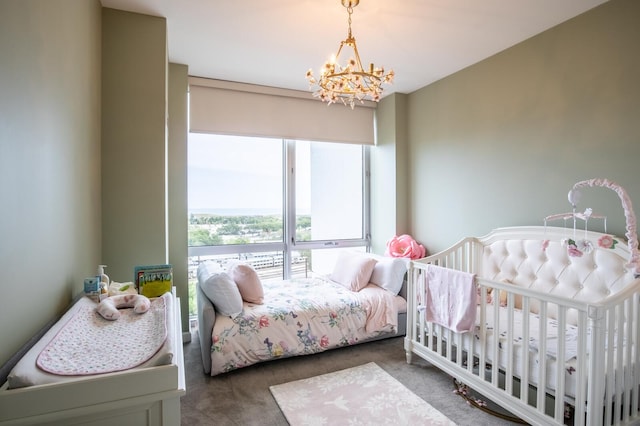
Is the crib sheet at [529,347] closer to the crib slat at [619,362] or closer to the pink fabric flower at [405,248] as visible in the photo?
the crib slat at [619,362]

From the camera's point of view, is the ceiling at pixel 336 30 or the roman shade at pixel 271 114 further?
the roman shade at pixel 271 114

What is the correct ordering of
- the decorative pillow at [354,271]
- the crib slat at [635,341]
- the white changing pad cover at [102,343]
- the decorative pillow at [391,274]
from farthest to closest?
the decorative pillow at [354,271]
the decorative pillow at [391,274]
the crib slat at [635,341]
the white changing pad cover at [102,343]

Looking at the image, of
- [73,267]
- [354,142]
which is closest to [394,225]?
[354,142]

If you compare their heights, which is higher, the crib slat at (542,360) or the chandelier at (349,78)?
the chandelier at (349,78)

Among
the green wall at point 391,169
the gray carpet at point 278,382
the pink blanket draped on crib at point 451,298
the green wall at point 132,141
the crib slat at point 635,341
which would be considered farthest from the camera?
the green wall at point 391,169

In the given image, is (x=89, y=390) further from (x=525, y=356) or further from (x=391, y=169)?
(x=391, y=169)

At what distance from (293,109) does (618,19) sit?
2753 millimetres

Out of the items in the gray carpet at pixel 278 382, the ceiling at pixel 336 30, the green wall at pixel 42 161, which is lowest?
the gray carpet at pixel 278 382

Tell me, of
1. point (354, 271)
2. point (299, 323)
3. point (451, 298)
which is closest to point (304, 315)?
point (299, 323)

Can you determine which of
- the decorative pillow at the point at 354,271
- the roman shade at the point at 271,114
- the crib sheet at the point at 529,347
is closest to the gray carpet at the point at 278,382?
the crib sheet at the point at 529,347

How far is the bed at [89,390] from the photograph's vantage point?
842 mm

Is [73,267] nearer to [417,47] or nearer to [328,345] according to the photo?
[328,345]

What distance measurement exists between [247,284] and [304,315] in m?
0.54

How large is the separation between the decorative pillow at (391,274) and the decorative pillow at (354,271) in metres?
0.10
